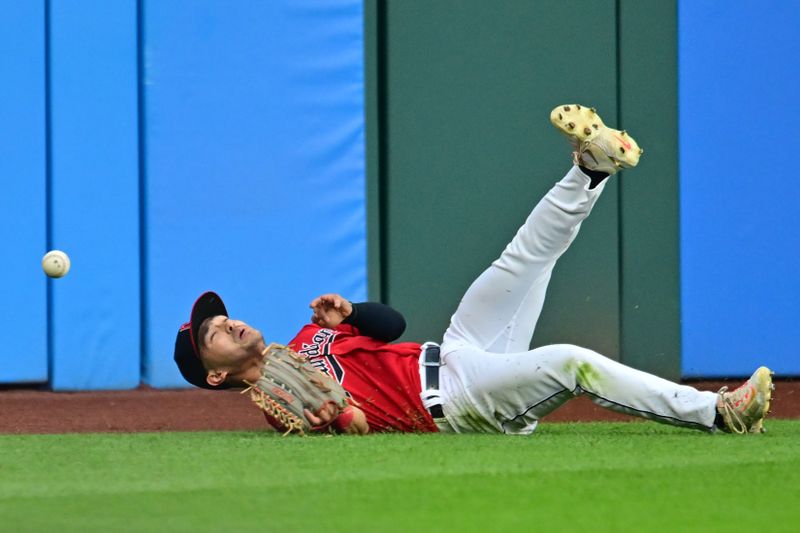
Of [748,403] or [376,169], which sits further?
[376,169]

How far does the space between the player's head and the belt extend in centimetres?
55

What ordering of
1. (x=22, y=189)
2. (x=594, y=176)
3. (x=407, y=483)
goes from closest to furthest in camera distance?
(x=407, y=483) → (x=594, y=176) → (x=22, y=189)

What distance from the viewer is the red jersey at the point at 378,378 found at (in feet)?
A: 14.6

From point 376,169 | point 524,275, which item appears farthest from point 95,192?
point 524,275

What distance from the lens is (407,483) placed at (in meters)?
3.27

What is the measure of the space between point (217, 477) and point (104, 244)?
3.36 meters

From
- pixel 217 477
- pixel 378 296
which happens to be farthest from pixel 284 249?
pixel 217 477

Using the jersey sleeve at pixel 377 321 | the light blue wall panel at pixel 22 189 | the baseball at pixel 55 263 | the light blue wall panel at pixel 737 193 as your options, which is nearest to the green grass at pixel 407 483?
the jersey sleeve at pixel 377 321

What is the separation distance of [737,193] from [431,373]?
350 cm

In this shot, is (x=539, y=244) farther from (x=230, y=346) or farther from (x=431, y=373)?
(x=230, y=346)

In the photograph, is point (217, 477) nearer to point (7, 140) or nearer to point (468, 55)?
point (7, 140)

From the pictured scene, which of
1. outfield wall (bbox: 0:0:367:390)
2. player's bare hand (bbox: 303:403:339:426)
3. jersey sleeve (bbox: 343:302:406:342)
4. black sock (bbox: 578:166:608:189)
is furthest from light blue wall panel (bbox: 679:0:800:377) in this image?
player's bare hand (bbox: 303:403:339:426)

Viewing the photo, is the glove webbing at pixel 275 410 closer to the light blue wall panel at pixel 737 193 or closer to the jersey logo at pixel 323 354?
the jersey logo at pixel 323 354

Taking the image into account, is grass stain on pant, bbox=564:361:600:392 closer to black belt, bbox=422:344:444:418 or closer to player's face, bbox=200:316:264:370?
black belt, bbox=422:344:444:418
